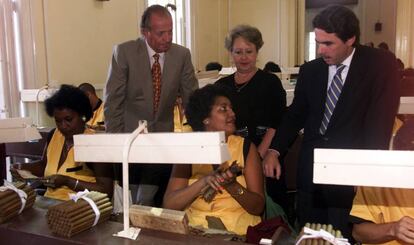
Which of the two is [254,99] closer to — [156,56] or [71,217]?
[156,56]

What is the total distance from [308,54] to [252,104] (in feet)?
32.7

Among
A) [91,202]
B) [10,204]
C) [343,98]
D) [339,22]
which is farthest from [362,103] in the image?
[10,204]

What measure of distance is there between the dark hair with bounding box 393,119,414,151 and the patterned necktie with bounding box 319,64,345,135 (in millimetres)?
497

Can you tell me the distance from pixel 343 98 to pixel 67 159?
1381 millimetres

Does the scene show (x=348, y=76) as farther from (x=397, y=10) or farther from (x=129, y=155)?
(x=397, y=10)

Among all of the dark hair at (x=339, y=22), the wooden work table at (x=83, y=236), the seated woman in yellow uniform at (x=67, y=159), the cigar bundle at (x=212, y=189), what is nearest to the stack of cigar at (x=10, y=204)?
the wooden work table at (x=83, y=236)

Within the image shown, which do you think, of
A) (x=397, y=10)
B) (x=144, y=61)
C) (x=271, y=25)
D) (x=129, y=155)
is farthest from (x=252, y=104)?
(x=271, y=25)

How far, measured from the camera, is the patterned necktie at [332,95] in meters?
1.99

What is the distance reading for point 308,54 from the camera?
12.0 meters

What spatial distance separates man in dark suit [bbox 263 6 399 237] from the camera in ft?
6.20

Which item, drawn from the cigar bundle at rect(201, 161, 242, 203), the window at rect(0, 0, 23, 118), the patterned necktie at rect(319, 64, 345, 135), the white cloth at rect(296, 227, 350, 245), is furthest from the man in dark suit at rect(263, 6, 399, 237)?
the window at rect(0, 0, 23, 118)

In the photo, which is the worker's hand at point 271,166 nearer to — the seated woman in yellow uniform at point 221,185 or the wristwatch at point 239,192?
the seated woman in yellow uniform at point 221,185

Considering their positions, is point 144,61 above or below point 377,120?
above

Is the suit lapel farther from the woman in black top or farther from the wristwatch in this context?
the wristwatch
